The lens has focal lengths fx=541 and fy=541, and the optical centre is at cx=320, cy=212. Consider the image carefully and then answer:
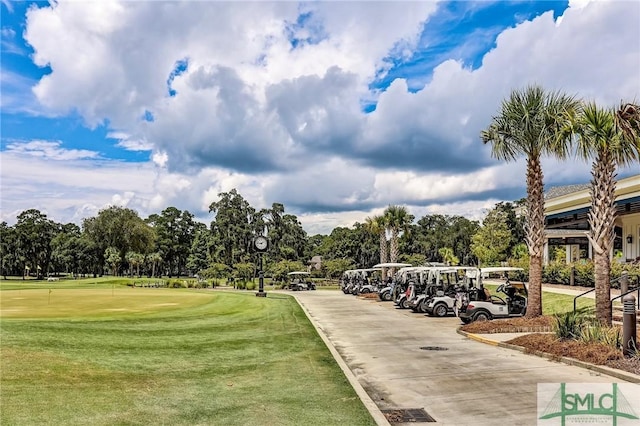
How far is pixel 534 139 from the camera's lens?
1695cm

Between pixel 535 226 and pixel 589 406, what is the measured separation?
34.1 feet

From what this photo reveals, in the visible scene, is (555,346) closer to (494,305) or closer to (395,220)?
(494,305)

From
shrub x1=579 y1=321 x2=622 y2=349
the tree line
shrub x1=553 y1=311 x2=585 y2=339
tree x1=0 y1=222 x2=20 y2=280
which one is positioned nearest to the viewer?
shrub x1=579 y1=321 x2=622 y2=349

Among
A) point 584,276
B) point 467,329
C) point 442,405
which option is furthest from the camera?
point 584,276

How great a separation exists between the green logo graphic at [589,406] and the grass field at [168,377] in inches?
103

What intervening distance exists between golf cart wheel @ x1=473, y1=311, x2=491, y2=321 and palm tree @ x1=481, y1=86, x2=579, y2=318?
60.0 inches

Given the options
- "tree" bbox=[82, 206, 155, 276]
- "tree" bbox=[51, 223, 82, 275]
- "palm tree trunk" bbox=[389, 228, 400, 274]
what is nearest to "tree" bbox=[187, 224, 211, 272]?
"tree" bbox=[82, 206, 155, 276]

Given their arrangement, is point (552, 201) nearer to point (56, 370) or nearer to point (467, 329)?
point (467, 329)

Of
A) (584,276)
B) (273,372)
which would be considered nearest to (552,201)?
(584,276)

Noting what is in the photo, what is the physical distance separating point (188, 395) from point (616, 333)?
8491 millimetres

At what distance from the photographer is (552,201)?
34.9m

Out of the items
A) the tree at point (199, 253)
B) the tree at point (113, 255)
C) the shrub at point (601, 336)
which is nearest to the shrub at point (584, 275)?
the shrub at point (601, 336)

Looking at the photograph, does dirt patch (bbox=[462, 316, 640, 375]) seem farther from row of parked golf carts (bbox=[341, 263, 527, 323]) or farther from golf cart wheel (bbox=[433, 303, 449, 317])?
golf cart wheel (bbox=[433, 303, 449, 317])

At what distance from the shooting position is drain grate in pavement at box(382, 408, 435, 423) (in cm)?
686
